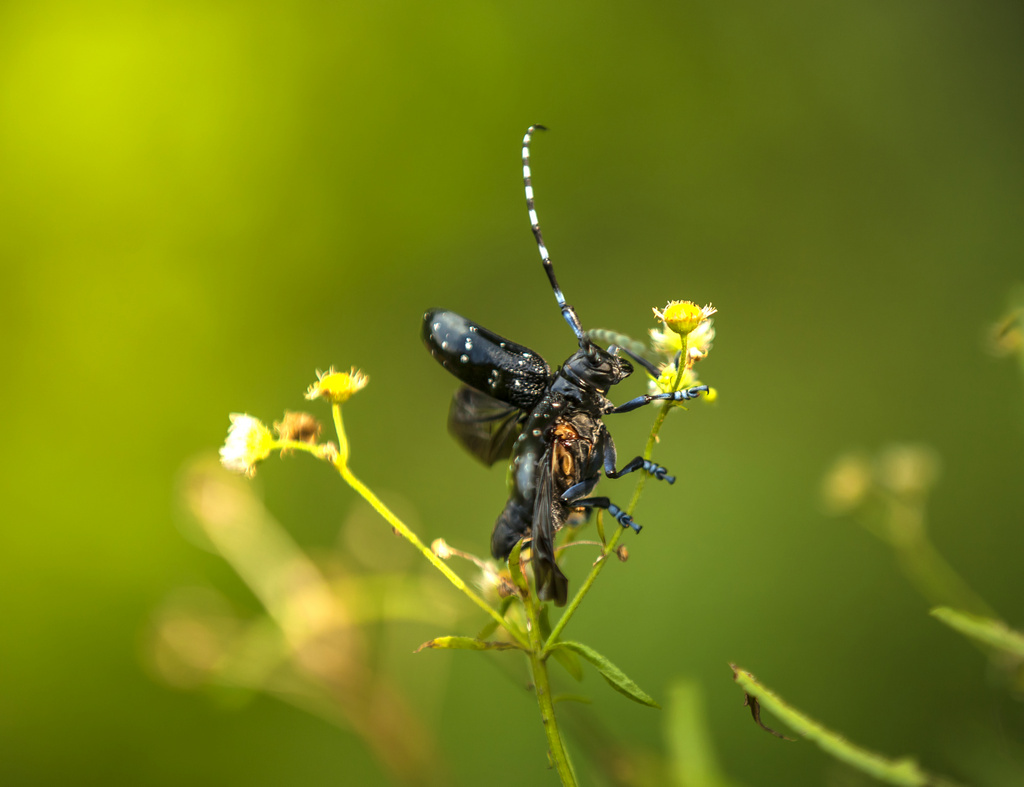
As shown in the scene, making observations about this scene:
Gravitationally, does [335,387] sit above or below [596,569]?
above

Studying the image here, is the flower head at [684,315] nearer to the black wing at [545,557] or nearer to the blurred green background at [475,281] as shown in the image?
the black wing at [545,557]

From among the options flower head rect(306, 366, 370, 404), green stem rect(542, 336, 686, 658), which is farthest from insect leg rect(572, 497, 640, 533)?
flower head rect(306, 366, 370, 404)

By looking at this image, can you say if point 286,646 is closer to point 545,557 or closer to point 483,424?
point 483,424

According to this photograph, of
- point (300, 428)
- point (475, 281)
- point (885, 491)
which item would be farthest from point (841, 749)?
point (475, 281)

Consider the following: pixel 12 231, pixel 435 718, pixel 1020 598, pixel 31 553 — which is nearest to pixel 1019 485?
pixel 1020 598

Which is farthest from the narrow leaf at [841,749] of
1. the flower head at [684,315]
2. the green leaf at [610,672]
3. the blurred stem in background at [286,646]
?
the blurred stem in background at [286,646]

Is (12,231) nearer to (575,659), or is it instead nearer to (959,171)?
(575,659)

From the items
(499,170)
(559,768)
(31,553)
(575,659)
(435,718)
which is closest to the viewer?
(559,768)
